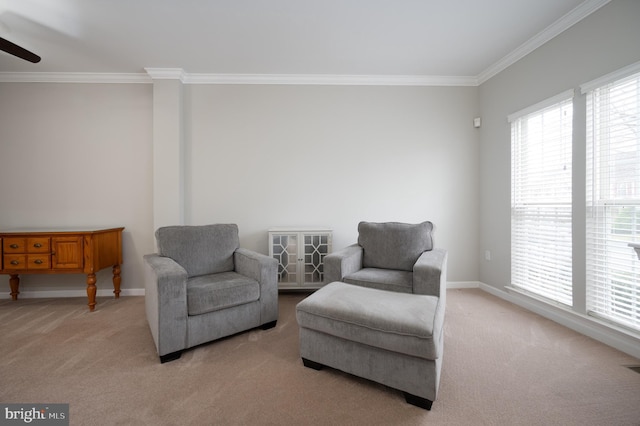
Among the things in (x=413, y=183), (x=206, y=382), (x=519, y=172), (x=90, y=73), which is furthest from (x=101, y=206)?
(x=519, y=172)

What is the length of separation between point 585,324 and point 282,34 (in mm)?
3752

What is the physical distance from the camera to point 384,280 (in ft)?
7.75

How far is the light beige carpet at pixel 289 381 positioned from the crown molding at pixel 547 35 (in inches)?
106

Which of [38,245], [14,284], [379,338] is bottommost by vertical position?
[14,284]

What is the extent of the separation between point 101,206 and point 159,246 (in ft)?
5.51

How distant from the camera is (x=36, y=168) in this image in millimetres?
3398

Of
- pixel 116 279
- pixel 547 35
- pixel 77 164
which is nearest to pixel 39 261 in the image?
pixel 116 279

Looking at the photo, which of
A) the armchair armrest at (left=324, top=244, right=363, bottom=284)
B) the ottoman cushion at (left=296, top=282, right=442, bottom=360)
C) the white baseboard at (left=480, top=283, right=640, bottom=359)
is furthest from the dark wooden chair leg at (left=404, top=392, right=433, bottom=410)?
the white baseboard at (left=480, top=283, right=640, bottom=359)

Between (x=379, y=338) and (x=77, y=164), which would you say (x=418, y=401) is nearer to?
(x=379, y=338)

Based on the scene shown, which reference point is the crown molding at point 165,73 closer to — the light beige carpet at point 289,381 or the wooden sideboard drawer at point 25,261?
the wooden sideboard drawer at point 25,261

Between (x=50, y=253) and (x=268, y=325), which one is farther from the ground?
(x=50, y=253)

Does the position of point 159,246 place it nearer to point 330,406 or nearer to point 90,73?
point 330,406

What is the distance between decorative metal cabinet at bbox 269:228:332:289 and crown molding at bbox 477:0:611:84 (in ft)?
9.12

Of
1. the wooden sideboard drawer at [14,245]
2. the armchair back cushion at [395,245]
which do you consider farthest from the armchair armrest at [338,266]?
the wooden sideboard drawer at [14,245]
